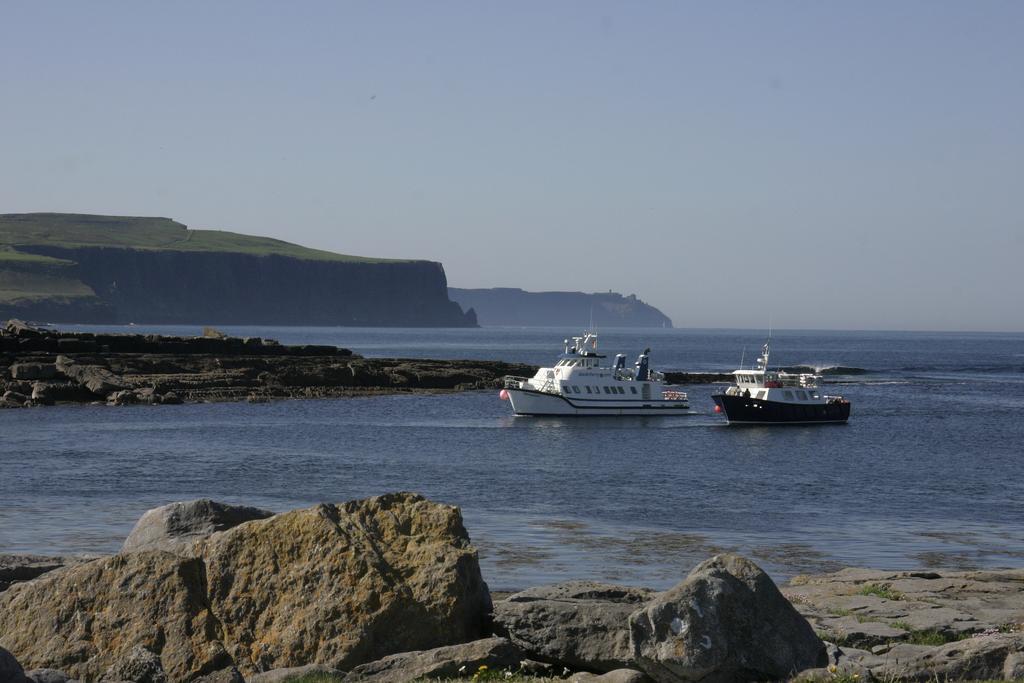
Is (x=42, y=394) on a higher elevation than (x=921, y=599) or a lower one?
lower

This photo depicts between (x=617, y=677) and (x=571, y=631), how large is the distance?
3.45 ft

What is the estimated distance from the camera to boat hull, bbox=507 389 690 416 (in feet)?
227

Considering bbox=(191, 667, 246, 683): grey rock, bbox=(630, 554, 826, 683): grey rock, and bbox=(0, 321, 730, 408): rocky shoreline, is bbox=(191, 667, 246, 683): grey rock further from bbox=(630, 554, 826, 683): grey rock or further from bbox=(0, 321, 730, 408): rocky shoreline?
bbox=(0, 321, 730, 408): rocky shoreline

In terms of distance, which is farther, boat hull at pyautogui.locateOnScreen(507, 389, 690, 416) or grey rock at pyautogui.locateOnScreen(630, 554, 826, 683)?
boat hull at pyautogui.locateOnScreen(507, 389, 690, 416)

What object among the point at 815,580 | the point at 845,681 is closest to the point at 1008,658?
the point at 845,681

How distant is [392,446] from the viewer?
168 ft

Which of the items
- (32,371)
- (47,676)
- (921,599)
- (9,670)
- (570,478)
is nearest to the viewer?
(9,670)

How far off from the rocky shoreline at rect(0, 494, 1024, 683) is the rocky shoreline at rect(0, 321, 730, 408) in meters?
57.1

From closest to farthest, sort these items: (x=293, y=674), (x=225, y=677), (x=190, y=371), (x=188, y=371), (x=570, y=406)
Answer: (x=225, y=677) < (x=293, y=674) < (x=570, y=406) < (x=188, y=371) < (x=190, y=371)

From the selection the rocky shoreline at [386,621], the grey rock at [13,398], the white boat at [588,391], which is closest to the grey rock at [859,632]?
the rocky shoreline at [386,621]

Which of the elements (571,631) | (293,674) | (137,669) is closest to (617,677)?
(571,631)

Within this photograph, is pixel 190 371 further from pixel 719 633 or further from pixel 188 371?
pixel 719 633

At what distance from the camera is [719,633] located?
1049 cm

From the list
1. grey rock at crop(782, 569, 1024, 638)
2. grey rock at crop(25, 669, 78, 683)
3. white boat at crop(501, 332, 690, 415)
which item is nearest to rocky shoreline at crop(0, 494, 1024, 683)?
grey rock at crop(25, 669, 78, 683)
